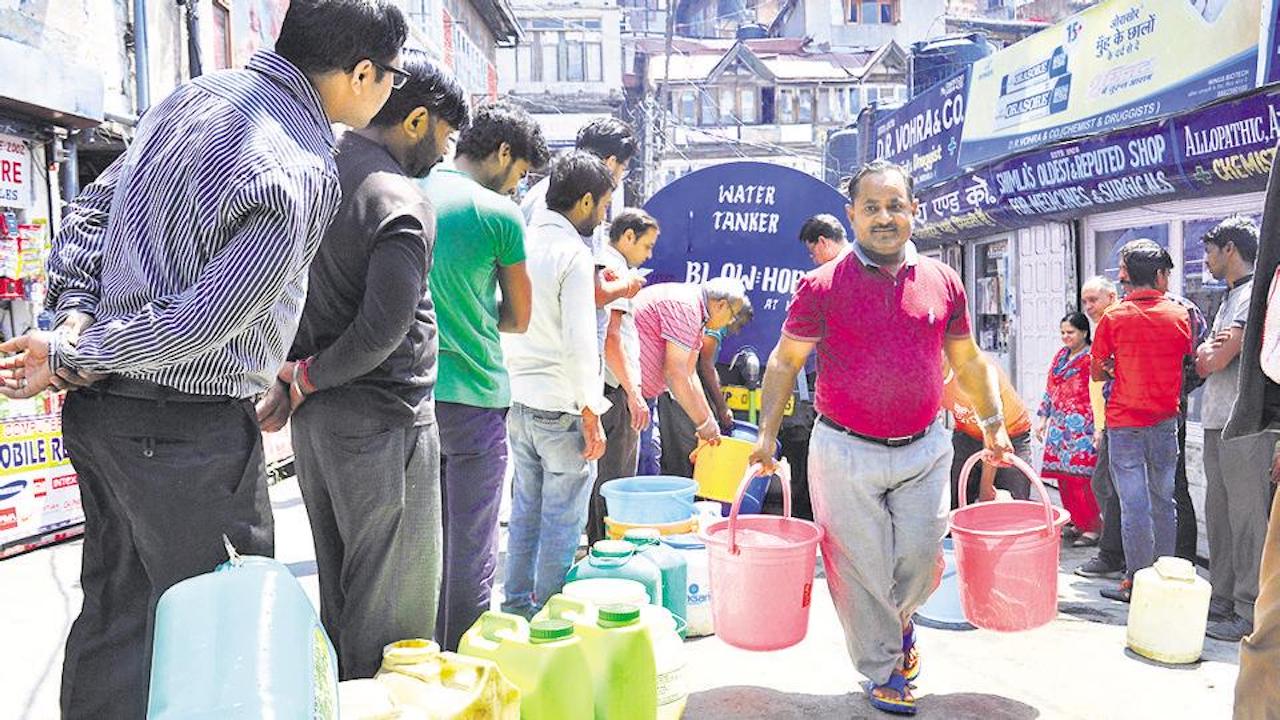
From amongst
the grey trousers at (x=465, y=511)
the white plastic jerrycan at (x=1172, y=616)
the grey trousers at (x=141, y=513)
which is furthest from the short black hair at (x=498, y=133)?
the white plastic jerrycan at (x=1172, y=616)

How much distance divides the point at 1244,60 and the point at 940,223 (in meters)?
5.12

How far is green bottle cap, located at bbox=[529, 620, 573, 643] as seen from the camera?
267cm

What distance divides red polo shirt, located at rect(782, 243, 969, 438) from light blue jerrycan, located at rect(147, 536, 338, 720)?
2.25m

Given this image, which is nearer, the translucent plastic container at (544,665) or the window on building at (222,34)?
the translucent plastic container at (544,665)

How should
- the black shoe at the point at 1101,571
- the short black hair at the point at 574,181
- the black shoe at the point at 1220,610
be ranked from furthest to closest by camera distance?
the black shoe at the point at 1101,571, the black shoe at the point at 1220,610, the short black hair at the point at 574,181

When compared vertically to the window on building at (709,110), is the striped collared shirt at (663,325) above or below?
below

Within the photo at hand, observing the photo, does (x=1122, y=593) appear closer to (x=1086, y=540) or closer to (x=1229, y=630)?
(x=1229, y=630)

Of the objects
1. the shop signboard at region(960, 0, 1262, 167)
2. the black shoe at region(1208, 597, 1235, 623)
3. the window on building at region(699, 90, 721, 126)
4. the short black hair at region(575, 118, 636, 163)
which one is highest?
the window on building at region(699, 90, 721, 126)

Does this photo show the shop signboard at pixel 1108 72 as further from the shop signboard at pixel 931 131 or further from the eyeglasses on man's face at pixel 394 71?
the eyeglasses on man's face at pixel 394 71

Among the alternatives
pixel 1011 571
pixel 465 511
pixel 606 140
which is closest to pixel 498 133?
pixel 465 511

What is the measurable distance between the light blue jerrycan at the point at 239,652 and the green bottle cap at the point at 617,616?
95cm

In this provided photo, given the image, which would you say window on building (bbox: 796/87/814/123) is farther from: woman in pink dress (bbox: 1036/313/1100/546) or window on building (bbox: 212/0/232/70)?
woman in pink dress (bbox: 1036/313/1100/546)

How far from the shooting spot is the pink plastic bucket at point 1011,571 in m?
3.72

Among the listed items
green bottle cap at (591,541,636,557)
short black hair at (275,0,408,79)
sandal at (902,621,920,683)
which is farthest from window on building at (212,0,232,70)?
sandal at (902,621,920,683)
